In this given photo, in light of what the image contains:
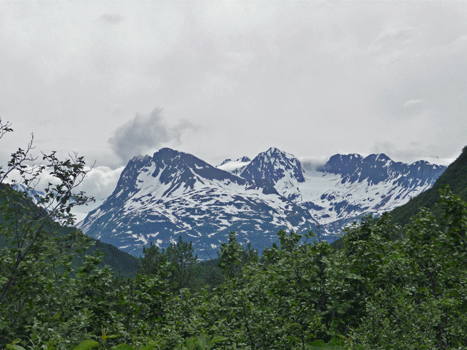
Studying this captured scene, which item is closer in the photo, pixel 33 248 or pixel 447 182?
pixel 33 248

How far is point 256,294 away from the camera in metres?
9.06

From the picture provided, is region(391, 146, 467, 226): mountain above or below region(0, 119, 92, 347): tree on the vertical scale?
above

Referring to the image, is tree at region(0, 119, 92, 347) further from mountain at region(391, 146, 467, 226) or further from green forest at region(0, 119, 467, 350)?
mountain at region(391, 146, 467, 226)

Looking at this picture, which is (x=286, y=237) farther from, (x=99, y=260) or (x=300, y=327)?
(x=99, y=260)

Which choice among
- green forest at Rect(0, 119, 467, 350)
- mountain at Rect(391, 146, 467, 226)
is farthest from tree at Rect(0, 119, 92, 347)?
mountain at Rect(391, 146, 467, 226)

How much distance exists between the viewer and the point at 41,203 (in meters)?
9.35

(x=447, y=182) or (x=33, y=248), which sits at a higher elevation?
(x=447, y=182)

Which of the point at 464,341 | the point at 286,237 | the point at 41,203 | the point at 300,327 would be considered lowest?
the point at 464,341

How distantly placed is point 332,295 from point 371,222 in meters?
4.11

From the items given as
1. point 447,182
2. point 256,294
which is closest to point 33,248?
point 256,294

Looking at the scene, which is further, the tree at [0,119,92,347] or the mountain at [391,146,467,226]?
the mountain at [391,146,467,226]

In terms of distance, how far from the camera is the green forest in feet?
21.8

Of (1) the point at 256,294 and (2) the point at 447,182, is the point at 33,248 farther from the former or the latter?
(2) the point at 447,182

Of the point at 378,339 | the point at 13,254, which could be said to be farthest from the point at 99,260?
the point at 378,339
